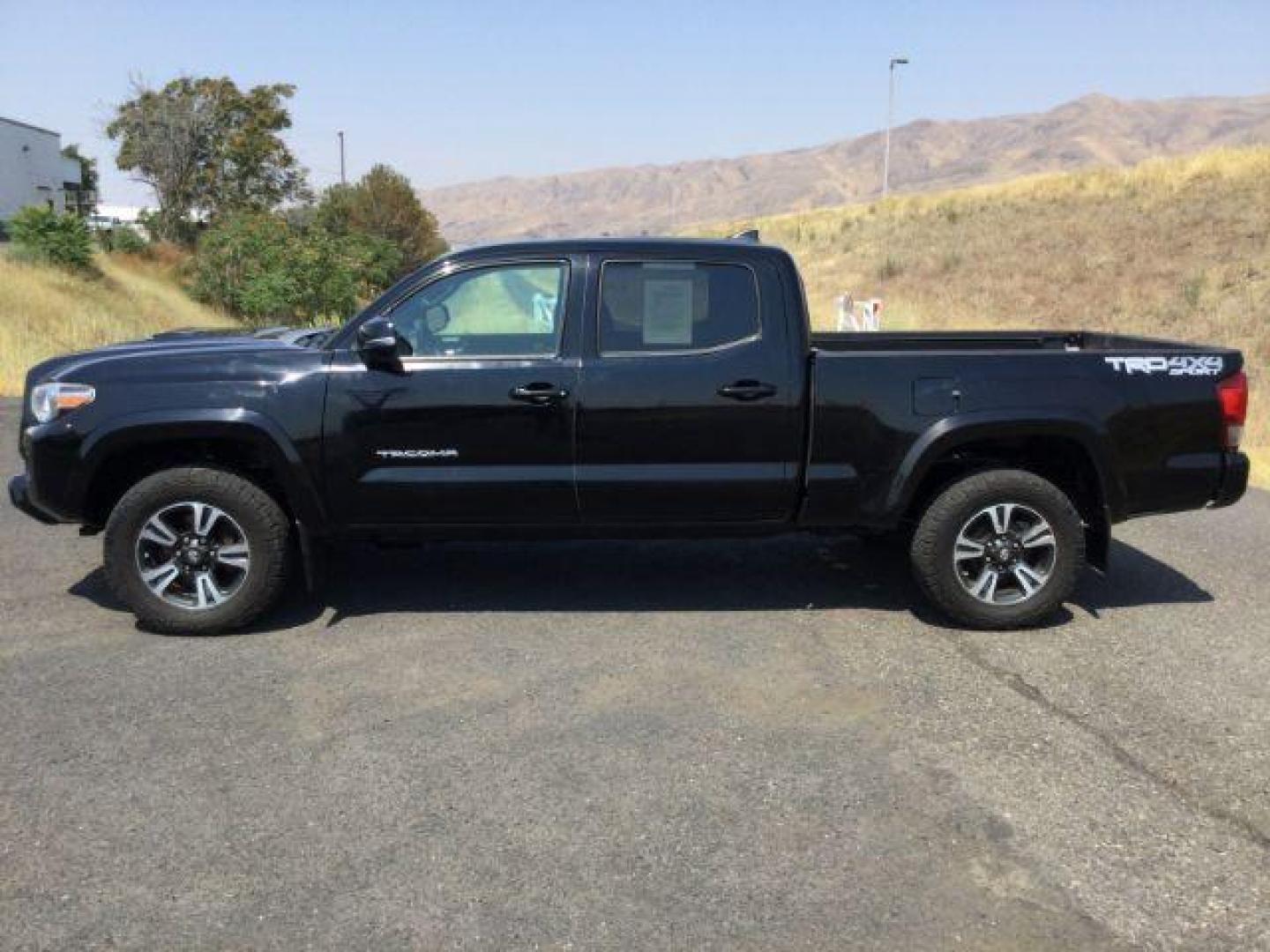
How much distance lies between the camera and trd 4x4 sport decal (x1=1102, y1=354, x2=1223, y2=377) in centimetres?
517

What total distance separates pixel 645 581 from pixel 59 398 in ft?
10.4

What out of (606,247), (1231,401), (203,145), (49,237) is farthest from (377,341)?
(203,145)

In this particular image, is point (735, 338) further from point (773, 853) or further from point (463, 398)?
point (773, 853)

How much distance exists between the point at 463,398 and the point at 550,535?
807 mm

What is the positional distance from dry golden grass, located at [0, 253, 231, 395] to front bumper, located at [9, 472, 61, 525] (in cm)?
1127

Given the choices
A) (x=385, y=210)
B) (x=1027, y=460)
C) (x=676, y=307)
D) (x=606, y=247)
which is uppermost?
(x=385, y=210)

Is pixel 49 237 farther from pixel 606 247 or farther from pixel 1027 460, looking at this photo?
pixel 1027 460

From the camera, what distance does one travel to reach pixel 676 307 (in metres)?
5.22

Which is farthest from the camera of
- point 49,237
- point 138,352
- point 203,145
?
point 203,145

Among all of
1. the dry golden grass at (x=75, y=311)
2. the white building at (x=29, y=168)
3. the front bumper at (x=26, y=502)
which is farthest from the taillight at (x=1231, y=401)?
the white building at (x=29, y=168)

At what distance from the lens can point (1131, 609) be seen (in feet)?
18.7

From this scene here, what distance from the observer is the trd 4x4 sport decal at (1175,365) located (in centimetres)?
517

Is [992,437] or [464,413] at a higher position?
[464,413]

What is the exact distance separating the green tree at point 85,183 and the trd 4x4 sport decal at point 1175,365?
6910 centimetres
